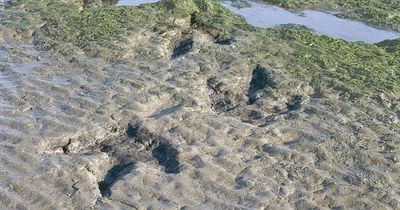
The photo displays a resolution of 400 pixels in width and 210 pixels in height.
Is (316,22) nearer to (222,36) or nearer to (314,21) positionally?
(314,21)

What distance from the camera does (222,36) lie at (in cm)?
1006

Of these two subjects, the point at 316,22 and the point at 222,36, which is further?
the point at 316,22

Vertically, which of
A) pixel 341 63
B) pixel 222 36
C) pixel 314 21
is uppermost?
pixel 341 63

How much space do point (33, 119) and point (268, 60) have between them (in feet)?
12.2

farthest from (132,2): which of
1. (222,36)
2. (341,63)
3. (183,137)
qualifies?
(183,137)

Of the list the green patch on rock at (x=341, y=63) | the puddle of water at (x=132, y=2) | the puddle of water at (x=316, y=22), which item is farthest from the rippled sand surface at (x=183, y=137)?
the puddle of water at (x=132, y=2)

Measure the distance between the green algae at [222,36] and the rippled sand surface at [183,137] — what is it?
1.11ft

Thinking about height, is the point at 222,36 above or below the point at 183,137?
below

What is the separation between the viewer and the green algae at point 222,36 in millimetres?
8688

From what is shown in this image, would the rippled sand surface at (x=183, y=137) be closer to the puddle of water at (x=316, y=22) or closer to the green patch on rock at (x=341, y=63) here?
the green patch on rock at (x=341, y=63)

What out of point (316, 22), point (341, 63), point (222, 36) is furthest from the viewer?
point (316, 22)

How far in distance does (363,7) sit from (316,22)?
1400 millimetres

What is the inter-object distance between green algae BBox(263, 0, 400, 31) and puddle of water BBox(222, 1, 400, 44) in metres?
0.23

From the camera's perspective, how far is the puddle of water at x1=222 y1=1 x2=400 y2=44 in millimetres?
11414
